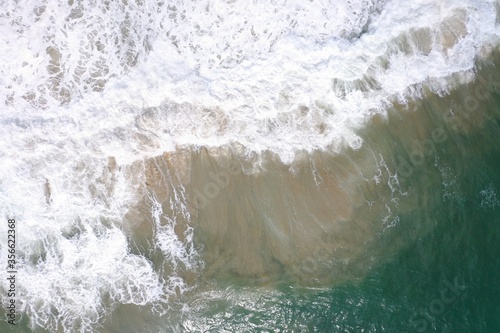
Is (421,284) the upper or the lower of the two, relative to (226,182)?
lower

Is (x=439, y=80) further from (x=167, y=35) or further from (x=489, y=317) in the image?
(x=167, y=35)

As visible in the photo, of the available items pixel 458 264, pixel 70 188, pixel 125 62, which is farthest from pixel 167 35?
pixel 458 264

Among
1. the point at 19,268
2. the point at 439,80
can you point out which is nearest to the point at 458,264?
the point at 439,80

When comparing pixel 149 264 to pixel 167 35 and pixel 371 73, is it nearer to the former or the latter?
pixel 167 35

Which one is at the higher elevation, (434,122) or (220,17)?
(220,17)

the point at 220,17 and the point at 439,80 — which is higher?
the point at 220,17

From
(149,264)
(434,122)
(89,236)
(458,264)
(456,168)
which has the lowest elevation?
(458,264)
